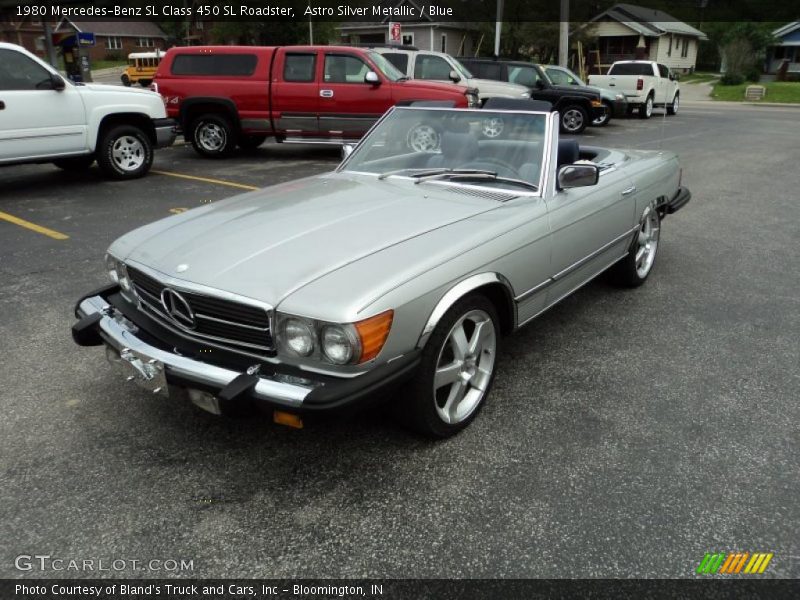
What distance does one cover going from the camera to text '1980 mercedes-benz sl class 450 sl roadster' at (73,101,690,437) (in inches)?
98.0

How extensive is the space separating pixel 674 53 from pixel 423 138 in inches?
2457

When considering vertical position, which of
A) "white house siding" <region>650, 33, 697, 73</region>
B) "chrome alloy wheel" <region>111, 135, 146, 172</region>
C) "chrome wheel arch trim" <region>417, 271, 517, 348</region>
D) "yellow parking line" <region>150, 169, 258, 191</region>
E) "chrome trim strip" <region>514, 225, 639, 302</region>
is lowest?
"yellow parking line" <region>150, 169, 258, 191</region>

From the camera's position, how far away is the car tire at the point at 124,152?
888cm

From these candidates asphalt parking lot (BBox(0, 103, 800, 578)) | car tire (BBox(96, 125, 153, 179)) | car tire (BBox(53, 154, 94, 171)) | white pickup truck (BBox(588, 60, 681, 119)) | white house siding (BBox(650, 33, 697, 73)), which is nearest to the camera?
asphalt parking lot (BBox(0, 103, 800, 578))

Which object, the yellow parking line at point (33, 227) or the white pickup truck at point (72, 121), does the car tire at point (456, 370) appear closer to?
the yellow parking line at point (33, 227)

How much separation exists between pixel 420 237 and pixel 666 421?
153 centimetres

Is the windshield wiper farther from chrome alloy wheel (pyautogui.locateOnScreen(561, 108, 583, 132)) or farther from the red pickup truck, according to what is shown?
chrome alloy wheel (pyautogui.locateOnScreen(561, 108, 583, 132))

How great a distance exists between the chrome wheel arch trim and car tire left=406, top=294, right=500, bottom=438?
0.05 meters

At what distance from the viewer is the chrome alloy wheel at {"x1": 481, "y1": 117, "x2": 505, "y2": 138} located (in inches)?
153

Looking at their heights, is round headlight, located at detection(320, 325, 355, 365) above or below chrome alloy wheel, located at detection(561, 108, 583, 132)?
below

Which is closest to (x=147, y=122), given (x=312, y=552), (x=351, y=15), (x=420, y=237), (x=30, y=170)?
(x=30, y=170)

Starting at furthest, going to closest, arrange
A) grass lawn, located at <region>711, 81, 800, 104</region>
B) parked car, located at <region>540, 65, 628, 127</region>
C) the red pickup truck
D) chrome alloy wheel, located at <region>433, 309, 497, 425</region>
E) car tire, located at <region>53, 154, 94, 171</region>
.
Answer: grass lawn, located at <region>711, 81, 800, 104</region> → parked car, located at <region>540, 65, 628, 127</region> → the red pickup truck → car tire, located at <region>53, 154, 94, 171</region> → chrome alloy wheel, located at <region>433, 309, 497, 425</region>

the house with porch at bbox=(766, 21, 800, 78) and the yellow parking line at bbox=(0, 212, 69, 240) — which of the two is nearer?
the yellow parking line at bbox=(0, 212, 69, 240)

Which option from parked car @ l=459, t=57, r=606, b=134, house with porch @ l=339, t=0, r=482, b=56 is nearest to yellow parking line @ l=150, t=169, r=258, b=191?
parked car @ l=459, t=57, r=606, b=134
